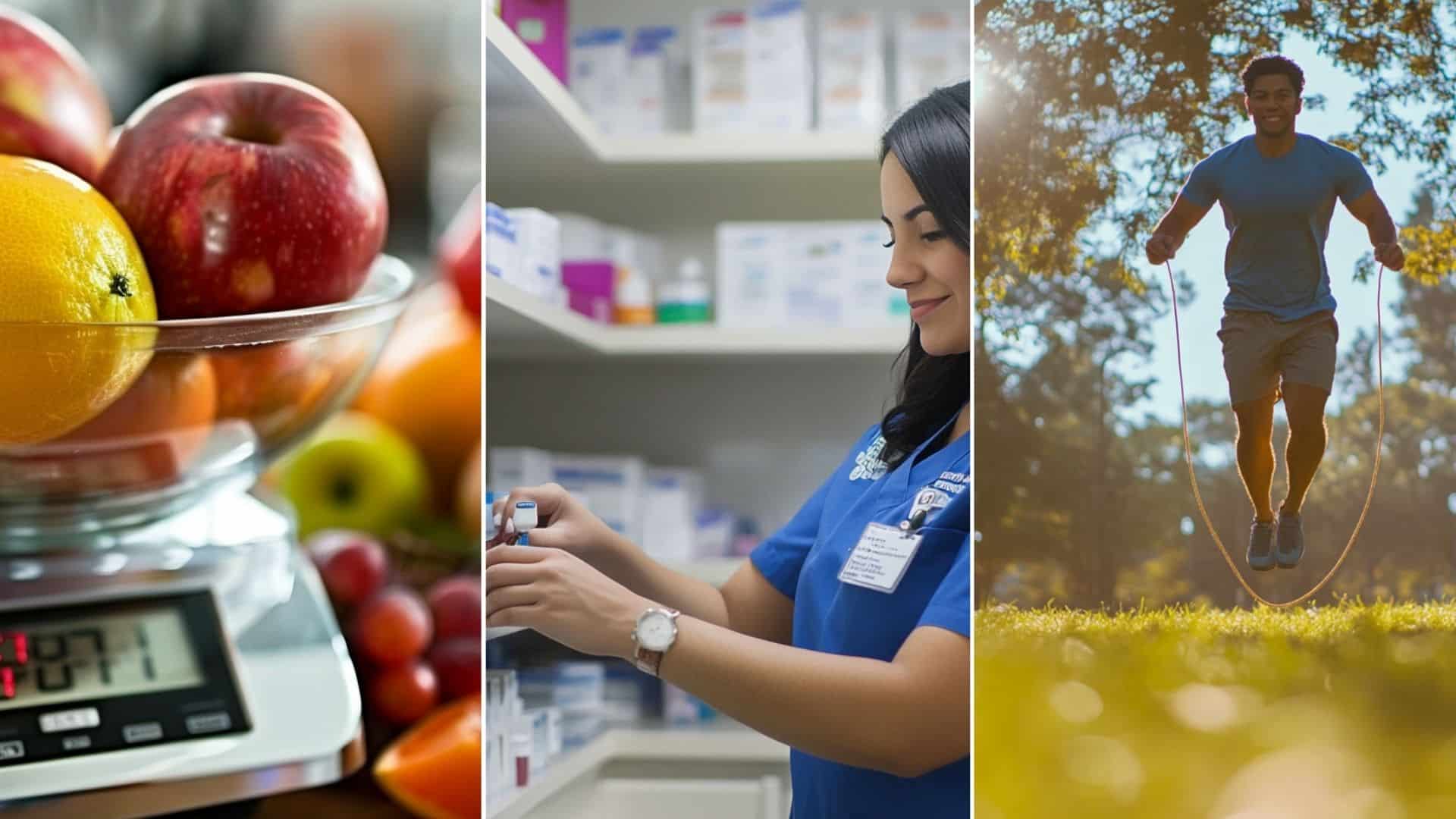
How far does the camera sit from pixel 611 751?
2211 mm

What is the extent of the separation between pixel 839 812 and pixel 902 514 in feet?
1.30

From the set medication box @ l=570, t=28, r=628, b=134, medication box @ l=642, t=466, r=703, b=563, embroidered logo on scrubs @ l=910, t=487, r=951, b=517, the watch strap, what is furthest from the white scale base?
medication box @ l=570, t=28, r=628, b=134

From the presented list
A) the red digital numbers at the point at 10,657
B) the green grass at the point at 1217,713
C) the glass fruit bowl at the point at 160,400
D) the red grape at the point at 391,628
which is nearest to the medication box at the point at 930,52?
the green grass at the point at 1217,713

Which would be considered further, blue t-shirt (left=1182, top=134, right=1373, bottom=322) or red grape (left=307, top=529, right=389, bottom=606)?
blue t-shirt (left=1182, top=134, right=1373, bottom=322)

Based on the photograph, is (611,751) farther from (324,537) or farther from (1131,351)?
(1131,351)

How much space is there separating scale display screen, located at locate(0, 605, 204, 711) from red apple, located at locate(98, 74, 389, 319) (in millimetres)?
325

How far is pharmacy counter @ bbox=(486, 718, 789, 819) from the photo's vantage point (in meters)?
2.22

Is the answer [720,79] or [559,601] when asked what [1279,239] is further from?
[720,79]

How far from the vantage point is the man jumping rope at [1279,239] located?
1.41m

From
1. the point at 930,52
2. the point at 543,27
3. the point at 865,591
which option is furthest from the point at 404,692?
the point at 930,52

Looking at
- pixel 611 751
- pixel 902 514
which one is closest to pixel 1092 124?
pixel 902 514

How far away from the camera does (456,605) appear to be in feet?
4.34

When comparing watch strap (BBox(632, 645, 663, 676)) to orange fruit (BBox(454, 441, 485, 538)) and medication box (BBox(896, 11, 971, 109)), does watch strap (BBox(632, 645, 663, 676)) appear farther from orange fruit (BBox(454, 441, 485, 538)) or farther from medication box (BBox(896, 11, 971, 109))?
medication box (BBox(896, 11, 971, 109))

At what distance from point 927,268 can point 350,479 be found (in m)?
0.77
